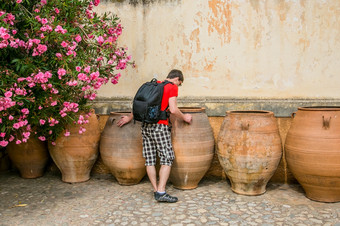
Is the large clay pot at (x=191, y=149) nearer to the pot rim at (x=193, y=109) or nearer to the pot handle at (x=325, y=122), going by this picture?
the pot rim at (x=193, y=109)

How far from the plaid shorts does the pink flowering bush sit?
2.68 feet

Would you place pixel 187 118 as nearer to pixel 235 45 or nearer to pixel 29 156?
pixel 235 45

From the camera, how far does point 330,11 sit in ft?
15.6

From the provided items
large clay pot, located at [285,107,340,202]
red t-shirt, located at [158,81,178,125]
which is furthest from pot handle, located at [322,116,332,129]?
red t-shirt, located at [158,81,178,125]

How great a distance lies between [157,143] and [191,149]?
1.59 ft

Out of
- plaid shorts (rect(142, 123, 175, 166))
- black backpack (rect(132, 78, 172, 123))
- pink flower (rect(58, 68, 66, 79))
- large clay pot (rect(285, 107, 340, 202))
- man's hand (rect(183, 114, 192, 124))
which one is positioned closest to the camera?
pink flower (rect(58, 68, 66, 79))

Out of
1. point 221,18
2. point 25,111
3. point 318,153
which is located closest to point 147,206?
point 25,111

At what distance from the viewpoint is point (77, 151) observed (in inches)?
188

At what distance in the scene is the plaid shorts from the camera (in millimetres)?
4145

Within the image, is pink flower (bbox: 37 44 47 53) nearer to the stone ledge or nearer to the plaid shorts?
the plaid shorts

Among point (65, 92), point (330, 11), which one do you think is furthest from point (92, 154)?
point (330, 11)

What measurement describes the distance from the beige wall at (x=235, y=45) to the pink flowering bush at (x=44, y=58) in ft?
3.52

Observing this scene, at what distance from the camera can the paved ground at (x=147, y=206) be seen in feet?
11.7

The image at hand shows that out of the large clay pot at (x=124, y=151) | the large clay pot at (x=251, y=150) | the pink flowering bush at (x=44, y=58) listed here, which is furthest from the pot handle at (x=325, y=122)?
the pink flowering bush at (x=44, y=58)
